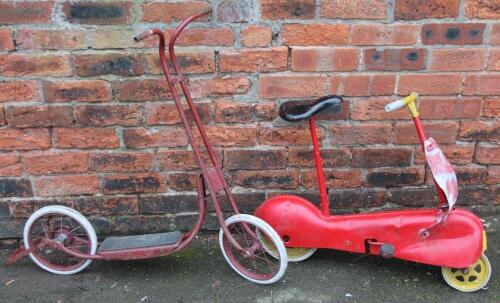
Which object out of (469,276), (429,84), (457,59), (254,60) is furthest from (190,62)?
(469,276)

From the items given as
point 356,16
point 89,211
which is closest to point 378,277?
point 356,16

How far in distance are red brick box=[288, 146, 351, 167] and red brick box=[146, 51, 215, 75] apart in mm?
593

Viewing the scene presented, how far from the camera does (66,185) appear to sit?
99.3 inches

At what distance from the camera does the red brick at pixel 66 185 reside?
251 cm

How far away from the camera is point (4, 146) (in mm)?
2434

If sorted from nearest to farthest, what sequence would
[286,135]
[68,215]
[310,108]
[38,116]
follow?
[310,108] → [68,215] → [38,116] → [286,135]

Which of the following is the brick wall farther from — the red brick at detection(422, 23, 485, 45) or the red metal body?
the red metal body

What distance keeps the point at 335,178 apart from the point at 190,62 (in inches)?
37.4

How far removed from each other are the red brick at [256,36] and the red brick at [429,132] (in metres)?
0.79

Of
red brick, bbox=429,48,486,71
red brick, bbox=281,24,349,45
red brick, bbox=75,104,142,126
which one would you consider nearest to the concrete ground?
red brick, bbox=75,104,142,126

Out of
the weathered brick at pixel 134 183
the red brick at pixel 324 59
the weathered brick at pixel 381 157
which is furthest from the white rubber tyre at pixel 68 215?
the weathered brick at pixel 381 157

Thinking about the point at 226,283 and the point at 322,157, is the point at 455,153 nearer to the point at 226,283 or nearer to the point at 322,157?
the point at 322,157

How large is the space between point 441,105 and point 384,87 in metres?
0.31

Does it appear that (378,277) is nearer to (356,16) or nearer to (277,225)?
(277,225)
